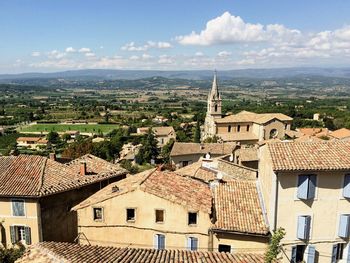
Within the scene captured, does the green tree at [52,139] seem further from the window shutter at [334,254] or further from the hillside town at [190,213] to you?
the window shutter at [334,254]

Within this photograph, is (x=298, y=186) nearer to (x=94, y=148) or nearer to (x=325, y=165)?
(x=325, y=165)

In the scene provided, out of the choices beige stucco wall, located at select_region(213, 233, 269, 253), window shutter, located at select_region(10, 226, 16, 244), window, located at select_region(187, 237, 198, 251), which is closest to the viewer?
beige stucco wall, located at select_region(213, 233, 269, 253)

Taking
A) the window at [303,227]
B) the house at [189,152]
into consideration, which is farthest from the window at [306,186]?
the house at [189,152]

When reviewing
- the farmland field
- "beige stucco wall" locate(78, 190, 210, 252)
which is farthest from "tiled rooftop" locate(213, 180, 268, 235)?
the farmland field

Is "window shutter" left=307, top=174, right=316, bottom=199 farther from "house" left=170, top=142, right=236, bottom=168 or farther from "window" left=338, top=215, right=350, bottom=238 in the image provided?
"house" left=170, top=142, right=236, bottom=168

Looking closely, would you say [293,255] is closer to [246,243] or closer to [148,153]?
[246,243]

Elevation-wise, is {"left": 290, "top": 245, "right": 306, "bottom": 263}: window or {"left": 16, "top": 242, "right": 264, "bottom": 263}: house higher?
{"left": 16, "top": 242, "right": 264, "bottom": 263}: house

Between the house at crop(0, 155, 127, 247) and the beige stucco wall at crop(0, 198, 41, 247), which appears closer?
the beige stucco wall at crop(0, 198, 41, 247)
